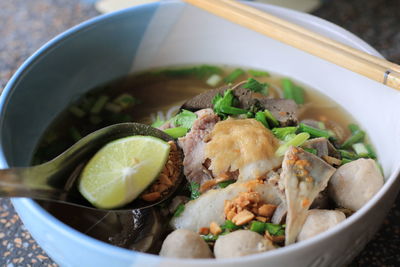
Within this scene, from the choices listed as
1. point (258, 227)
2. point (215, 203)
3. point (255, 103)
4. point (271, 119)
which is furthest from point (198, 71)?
point (258, 227)

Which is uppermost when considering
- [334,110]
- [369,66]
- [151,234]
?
[369,66]

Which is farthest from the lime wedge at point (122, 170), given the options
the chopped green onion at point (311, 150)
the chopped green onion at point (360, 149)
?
the chopped green onion at point (360, 149)

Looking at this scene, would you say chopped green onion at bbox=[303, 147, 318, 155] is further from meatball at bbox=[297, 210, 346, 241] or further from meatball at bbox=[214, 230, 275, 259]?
meatball at bbox=[214, 230, 275, 259]

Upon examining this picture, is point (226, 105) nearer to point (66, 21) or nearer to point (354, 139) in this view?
point (354, 139)

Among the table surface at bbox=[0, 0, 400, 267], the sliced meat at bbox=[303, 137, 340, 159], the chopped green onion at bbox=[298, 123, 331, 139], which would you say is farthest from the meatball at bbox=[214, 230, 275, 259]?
the table surface at bbox=[0, 0, 400, 267]

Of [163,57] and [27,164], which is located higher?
[163,57]

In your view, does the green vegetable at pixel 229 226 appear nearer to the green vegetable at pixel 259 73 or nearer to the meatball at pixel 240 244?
the meatball at pixel 240 244

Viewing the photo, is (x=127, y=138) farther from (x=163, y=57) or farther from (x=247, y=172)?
(x=163, y=57)

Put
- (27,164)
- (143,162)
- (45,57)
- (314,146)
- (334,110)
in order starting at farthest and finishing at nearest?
1. (334,110)
2. (45,57)
3. (27,164)
4. (314,146)
5. (143,162)

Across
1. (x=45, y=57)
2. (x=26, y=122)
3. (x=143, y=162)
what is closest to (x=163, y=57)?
(x=45, y=57)
